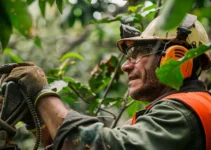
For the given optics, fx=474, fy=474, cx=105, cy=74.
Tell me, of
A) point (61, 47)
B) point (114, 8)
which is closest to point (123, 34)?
point (114, 8)

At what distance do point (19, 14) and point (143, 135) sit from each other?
1195 mm

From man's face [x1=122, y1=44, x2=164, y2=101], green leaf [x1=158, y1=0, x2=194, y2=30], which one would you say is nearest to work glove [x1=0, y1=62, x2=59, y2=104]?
man's face [x1=122, y1=44, x2=164, y2=101]

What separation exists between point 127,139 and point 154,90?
2.54 feet

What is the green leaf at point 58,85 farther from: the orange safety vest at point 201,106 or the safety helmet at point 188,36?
the orange safety vest at point 201,106

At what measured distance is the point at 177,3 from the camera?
94 centimetres

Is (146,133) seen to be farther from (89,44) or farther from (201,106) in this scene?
(89,44)

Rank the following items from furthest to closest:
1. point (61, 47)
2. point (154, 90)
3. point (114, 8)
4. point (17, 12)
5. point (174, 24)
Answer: point (61, 47) < point (114, 8) < point (154, 90) < point (17, 12) < point (174, 24)

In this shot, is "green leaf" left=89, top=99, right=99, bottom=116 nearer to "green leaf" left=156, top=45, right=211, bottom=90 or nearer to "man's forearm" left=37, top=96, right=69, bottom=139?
"man's forearm" left=37, top=96, right=69, bottom=139

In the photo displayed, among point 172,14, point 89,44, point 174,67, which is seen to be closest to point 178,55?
point 174,67

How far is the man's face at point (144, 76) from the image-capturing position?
2.90m

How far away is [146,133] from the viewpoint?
7.27 ft

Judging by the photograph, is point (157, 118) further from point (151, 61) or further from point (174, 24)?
point (174, 24)

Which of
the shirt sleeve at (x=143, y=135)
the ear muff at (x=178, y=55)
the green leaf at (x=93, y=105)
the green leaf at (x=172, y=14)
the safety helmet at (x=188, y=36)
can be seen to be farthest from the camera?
the green leaf at (x=93, y=105)

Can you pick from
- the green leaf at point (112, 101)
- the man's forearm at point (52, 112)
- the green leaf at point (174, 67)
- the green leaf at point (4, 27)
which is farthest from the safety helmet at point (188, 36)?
the green leaf at point (4, 27)
